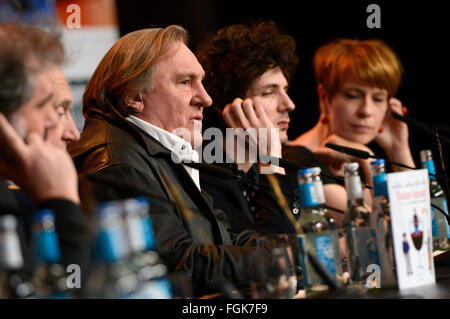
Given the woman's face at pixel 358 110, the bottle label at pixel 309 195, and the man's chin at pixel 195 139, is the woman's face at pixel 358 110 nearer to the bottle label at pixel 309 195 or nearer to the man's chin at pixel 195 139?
the man's chin at pixel 195 139

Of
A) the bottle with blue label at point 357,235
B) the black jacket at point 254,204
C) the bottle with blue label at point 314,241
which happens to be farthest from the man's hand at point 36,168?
the black jacket at point 254,204

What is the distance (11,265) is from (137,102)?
119 centimetres

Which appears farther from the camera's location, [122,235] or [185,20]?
[185,20]

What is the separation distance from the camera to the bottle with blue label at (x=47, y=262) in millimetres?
857

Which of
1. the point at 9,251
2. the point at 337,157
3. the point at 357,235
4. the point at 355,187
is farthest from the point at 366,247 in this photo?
the point at 337,157

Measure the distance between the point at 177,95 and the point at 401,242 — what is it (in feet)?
3.03

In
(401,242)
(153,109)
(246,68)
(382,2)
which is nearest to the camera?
(401,242)

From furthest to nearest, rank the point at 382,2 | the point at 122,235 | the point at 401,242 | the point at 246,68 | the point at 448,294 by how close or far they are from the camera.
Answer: the point at 382,2 → the point at 246,68 → the point at 401,242 → the point at 448,294 → the point at 122,235

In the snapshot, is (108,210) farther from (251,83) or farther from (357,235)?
(251,83)

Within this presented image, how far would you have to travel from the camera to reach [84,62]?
379 centimetres

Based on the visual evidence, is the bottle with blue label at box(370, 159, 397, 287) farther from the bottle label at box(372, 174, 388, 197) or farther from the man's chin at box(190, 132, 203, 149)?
the man's chin at box(190, 132, 203, 149)
